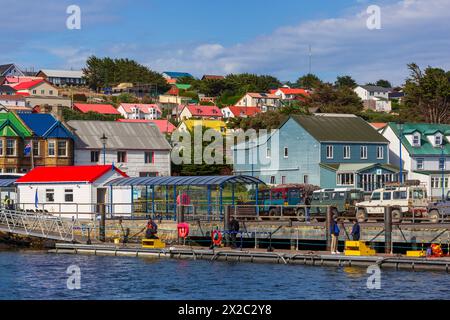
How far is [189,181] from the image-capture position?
59.9 meters

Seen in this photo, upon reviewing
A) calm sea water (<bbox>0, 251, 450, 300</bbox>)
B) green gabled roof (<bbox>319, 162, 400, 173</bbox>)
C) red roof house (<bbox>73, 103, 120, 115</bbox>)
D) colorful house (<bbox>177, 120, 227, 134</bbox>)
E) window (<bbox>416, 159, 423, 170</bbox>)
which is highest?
red roof house (<bbox>73, 103, 120, 115</bbox>)

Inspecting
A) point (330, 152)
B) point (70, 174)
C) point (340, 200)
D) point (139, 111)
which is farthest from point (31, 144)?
point (139, 111)

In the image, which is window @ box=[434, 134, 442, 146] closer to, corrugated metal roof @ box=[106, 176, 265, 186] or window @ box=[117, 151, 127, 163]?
window @ box=[117, 151, 127, 163]

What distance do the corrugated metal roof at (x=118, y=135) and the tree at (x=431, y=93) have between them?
58658 millimetres

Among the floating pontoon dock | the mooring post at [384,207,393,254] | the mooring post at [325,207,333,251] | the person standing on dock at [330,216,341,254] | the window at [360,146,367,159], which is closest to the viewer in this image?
the floating pontoon dock

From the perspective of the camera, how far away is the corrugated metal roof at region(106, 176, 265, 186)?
59.0 meters

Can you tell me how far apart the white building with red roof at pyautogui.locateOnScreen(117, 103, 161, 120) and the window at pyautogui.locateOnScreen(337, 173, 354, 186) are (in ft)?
305

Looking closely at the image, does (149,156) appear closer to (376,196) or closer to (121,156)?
(121,156)

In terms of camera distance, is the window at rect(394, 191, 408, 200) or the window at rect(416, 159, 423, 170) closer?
the window at rect(394, 191, 408, 200)

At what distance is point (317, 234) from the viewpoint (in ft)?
178

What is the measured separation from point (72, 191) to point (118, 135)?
93.2 ft

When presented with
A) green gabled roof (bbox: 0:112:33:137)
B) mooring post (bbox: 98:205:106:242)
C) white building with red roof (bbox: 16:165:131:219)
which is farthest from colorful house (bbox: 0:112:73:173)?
mooring post (bbox: 98:205:106:242)

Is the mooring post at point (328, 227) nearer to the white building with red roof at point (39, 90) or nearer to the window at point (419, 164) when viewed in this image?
the window at point (419, 164)

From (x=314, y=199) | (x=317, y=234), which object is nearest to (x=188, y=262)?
(x=317, y=234)
